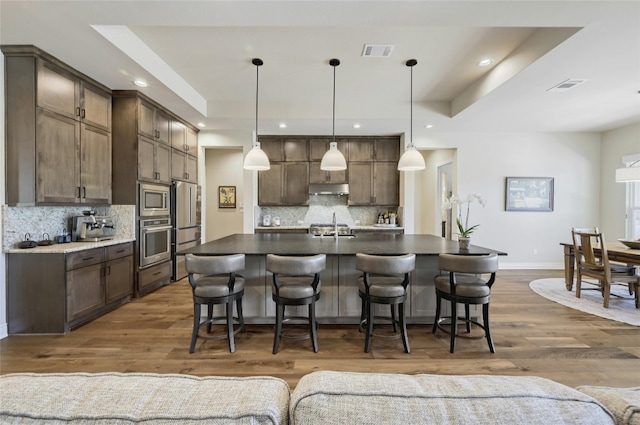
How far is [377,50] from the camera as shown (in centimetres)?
315

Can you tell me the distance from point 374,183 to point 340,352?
3978 mm

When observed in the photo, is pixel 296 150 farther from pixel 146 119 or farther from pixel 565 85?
pixel 565 85

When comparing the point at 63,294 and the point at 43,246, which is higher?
the point at 43,246

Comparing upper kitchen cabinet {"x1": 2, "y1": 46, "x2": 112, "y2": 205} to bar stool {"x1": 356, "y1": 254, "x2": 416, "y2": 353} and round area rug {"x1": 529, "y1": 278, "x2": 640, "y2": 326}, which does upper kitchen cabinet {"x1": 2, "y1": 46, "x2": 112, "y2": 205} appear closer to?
bar stool {"x1": 356, "y1": 254, "x2": 416, "y2": 353}

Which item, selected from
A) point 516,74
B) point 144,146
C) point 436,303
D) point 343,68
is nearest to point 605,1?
point 516,74

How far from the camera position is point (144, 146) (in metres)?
3.99

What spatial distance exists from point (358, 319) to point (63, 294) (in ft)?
9.88

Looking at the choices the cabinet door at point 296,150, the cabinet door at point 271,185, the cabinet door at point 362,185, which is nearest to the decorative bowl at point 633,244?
the cabinet door at point 362,185

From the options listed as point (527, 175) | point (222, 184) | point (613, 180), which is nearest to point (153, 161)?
point (222, 184)

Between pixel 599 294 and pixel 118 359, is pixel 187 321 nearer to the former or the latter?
pixel 118 359

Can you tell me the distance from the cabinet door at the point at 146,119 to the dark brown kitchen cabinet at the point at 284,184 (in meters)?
→ 2.18

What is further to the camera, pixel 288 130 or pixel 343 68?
pixel 288 130

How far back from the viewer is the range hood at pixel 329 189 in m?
5.87

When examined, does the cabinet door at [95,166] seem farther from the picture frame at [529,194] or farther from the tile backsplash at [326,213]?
the picture frame at [529,194]
